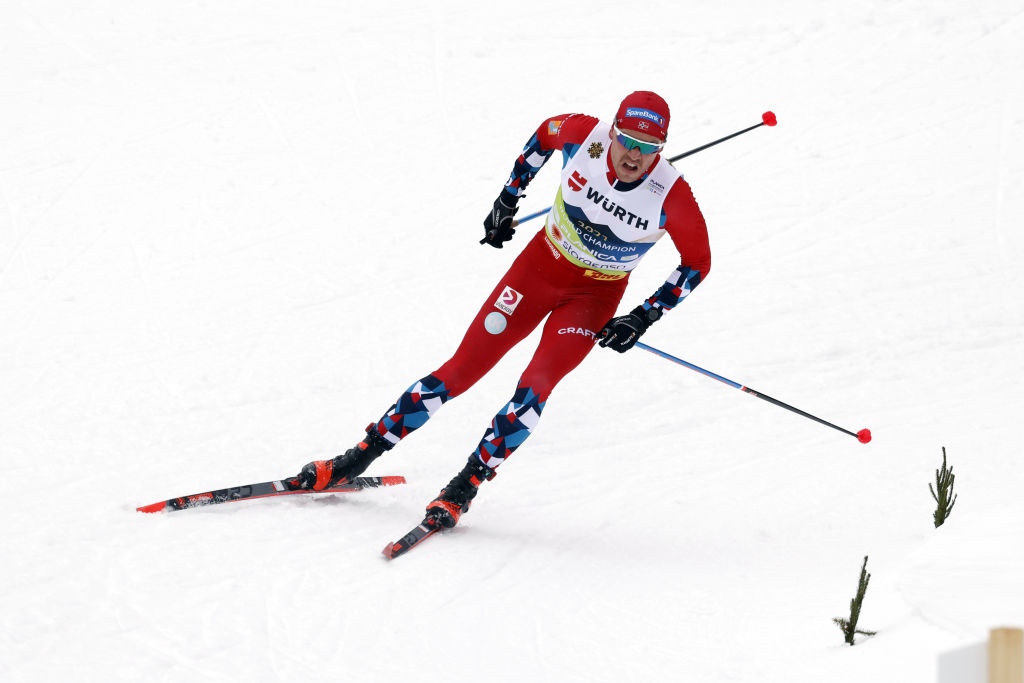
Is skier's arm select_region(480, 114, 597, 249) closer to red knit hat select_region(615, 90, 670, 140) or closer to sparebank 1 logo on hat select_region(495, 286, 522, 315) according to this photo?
sparebank 1 logo on hat select_region(495, 286, 522, 315)

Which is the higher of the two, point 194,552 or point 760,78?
point 760,78

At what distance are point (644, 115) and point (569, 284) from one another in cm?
83

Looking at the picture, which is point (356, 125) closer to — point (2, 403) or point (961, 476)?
point (2, 403)

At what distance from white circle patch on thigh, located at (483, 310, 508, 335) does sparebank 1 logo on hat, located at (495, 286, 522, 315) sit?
0.04m

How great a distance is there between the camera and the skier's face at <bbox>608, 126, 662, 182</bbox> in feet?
12.5

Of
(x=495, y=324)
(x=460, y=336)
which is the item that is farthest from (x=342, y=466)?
(x=460, y=336)

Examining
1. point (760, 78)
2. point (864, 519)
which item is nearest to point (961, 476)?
point (864, 519)

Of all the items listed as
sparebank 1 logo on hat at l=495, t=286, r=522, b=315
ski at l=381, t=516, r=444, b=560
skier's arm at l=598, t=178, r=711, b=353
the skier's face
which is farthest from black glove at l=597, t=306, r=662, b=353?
ski at l=381, t=516, r=444, b=560

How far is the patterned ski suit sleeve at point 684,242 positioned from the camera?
397cm

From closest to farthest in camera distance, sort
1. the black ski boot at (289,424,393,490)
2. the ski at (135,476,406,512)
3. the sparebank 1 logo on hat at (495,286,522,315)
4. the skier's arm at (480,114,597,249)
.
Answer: the ski at (135,476,406,512)
the black ski boot at (289,424,393,490)
the sparebank 1 logo on hat at (495,286,522,315)
the skier's arm at (480,114,597,249)

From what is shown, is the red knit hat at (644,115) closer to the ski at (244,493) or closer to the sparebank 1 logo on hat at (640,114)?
the sparebank 1 logo on hat at (640,114)

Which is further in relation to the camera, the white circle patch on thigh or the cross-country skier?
the white circle patch on thigh

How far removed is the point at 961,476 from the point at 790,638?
74.9 inches

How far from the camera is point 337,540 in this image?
382 centimetres
